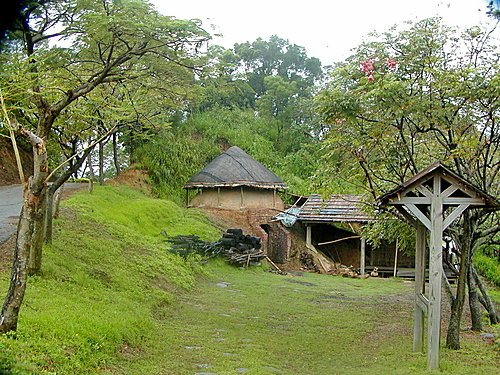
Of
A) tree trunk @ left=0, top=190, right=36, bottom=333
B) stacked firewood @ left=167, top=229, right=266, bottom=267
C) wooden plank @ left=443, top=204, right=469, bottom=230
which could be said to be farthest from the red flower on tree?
stacked firewood @ left=167, top=229, right=266, bottom=267

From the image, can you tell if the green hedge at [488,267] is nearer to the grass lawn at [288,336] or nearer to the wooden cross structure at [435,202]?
the grass lawn at [288,336]

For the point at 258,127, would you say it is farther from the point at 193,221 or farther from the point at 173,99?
the point at 173,99

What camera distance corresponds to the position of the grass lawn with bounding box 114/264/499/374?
26.6ft

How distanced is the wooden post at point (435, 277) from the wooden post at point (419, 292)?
101cm

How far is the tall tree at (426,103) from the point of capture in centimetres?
955

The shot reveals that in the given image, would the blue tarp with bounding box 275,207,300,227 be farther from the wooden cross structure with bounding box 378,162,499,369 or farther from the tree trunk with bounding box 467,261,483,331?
the wooden cross structure with bounding box 378,162,499,369

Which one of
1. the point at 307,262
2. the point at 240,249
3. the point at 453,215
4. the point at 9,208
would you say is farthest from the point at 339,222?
the point at 453,215

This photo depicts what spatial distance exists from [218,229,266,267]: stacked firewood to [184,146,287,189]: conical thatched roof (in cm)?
543

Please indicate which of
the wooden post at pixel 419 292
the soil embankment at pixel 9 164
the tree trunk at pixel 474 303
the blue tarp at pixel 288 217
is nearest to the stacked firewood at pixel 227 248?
the blue tarp at pixel 288 217

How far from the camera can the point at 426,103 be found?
9.67 meters

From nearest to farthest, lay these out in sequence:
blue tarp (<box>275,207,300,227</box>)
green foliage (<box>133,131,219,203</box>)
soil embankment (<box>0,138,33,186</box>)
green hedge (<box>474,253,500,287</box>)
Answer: green hedge (<box>474,253,500,287</box>)
blue tarp (<box>275,207,300,227</box>)
soil embankment (<box>0,138,33,186</box>)
green foliage (<box>133,131,219,203</box>)

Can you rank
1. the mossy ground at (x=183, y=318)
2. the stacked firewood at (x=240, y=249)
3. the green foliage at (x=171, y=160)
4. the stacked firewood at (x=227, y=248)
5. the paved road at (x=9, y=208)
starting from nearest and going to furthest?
the mossy ground at (x=183, y=318) → the paved road at (x=9, y=208) → the stacked firewood at (x=227, y=248) → the stacked firewood at (x=240, y=249) → the green foliage at (x=171, y=160)

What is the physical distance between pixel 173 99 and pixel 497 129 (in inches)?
263

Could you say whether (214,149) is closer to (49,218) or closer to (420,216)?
(49,218)
